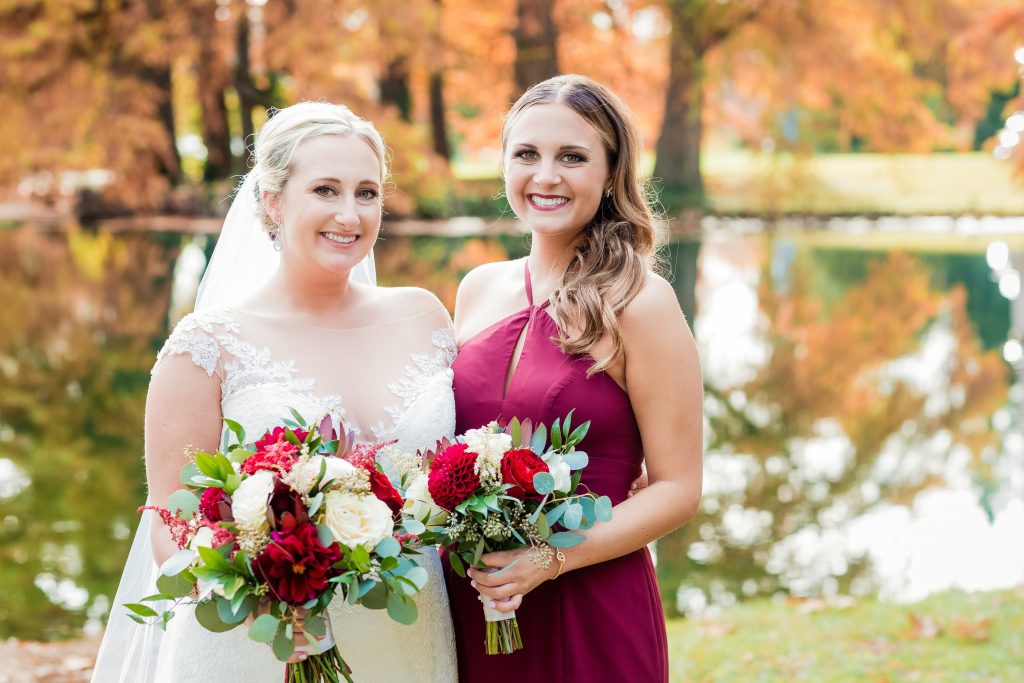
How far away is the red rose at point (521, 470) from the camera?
8.55 feet

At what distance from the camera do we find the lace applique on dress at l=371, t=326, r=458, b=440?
127 inches

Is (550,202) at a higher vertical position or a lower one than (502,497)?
higher

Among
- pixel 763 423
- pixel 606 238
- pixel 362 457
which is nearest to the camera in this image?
pixel 362 457

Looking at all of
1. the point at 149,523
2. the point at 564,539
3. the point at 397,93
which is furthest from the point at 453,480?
the point at 397,93

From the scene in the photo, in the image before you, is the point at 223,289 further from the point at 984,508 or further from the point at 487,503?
the point at 984,508

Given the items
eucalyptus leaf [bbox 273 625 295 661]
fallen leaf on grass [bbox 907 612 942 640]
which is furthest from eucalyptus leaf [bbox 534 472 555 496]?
fallen leaf on grass [bbox 907 612 942 640]

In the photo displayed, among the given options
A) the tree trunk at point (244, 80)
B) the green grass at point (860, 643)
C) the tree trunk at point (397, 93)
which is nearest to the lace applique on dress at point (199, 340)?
the green grass at point (860, 643)

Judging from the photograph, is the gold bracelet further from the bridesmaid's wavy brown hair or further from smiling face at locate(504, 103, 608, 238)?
smiling face at locate(504, 103, 608, 238)

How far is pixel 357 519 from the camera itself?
2.43 m

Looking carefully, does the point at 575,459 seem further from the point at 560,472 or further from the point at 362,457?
the point at 362,457

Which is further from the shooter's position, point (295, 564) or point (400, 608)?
point (400, 608)

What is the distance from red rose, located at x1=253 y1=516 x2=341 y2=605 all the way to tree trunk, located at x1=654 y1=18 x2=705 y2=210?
A: 95.5ft

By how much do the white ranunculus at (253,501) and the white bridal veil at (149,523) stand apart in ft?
3.26

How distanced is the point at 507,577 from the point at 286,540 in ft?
2.00
